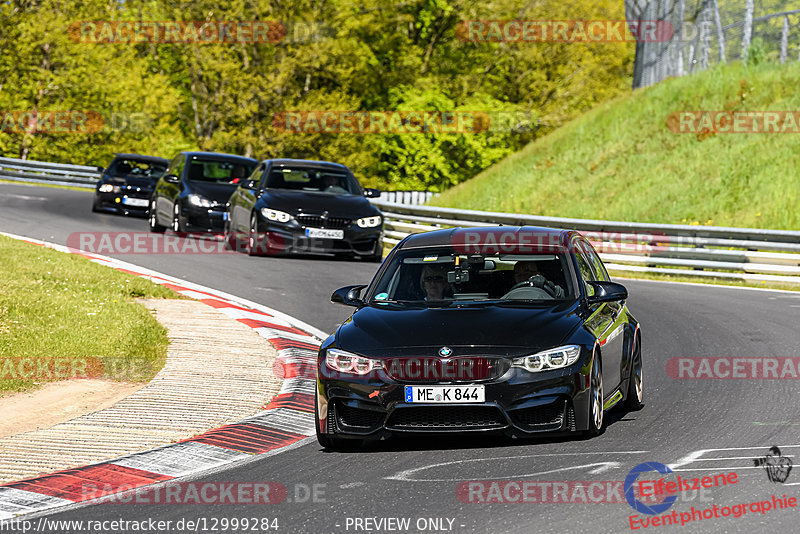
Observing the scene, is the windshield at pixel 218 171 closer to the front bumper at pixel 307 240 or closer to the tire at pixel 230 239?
the tire at pixel 230 239

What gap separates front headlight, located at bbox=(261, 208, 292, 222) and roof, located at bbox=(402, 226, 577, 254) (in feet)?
37.0

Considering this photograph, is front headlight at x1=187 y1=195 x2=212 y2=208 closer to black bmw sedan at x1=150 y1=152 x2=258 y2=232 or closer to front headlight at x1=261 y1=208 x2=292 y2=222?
black bmw sedan at x1=150 y1=152 x2=258 y2=232

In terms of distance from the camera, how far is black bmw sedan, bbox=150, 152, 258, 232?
2373cm

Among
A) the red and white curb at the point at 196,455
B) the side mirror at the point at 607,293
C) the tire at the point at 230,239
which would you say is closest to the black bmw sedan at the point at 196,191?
the tire at the point at 230,239

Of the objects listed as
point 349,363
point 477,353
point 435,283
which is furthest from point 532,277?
point 349,363

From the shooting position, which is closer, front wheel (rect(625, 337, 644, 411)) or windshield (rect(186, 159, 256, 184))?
front wheel (rect(625, 337, 644, 411))

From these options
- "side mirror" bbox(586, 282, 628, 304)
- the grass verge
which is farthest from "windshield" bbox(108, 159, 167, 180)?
"side mirror" bbox(586, 282, 628, 304)

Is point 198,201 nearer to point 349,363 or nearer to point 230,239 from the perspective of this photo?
point 230,239

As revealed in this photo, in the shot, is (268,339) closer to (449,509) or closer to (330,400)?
(330,400)

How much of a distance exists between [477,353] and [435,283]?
140cm

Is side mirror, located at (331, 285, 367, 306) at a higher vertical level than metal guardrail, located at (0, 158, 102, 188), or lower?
higher

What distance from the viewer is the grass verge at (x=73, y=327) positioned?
34.6 ft

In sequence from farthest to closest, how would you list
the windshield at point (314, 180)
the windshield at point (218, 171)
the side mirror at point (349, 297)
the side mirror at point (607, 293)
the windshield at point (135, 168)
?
the windshield at point (135, 168)
the windshield at point (218, 171)
the windshield at point (314, 180)
the side mirror at point (349, 297)
the side mirror at point (607, 293)

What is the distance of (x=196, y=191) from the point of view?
23.8 m
